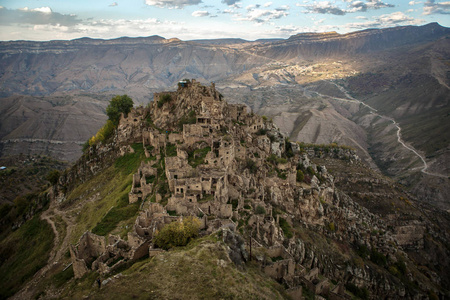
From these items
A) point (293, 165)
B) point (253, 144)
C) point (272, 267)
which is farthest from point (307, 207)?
point (272, 267)

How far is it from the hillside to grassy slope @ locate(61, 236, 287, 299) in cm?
10

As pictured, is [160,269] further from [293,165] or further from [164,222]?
[293,165]

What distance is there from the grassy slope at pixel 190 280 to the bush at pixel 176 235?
1281 mm

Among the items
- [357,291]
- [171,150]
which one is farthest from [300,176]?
[171,150]

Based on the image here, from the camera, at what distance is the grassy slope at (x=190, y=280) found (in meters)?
20.5

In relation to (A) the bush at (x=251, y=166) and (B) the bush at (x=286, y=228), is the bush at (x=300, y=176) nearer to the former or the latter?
(A) the bush at (x=251, y=166)

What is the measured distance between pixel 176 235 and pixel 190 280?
6.57 metres

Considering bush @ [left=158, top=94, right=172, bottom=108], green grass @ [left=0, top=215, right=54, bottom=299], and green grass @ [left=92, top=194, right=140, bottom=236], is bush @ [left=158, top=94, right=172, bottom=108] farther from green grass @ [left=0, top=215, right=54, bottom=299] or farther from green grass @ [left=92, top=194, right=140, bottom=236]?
green grass @ [left=0, top=215, right=54, bottom=299]

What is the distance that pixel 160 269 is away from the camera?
22.7 meters

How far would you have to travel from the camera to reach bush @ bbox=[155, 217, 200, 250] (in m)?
27.4

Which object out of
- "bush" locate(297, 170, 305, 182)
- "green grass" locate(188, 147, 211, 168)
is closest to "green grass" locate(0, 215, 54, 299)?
"green grass" locate(188, 147, 211, 168)

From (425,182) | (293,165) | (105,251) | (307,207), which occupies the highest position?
(105,251)

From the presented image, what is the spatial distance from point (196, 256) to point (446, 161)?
478ft

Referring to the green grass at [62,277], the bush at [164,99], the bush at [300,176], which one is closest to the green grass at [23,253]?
the green grass at [62,277]
